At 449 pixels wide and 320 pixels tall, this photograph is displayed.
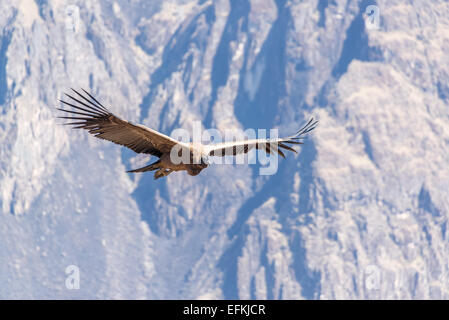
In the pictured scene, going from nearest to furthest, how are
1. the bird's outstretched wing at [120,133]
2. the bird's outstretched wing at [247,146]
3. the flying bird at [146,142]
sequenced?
the flying bird at [146,142], the bird's outstretched wing at [120,133], the bird's outstretched wing at [247,146]

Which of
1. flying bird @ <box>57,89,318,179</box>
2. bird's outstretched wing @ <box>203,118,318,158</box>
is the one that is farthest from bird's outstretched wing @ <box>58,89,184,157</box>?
bird's outstretched wing @ <box>203,118,318,158</box>

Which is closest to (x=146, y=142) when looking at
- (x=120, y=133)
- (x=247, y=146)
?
(x=120, y=133)

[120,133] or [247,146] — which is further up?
[120,133]

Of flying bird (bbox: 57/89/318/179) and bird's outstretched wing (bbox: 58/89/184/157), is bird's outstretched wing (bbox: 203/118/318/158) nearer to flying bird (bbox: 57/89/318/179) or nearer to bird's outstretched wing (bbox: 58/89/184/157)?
flying bird (bbox: 57/89/318/179)

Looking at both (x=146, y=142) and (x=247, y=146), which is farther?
(x=247, y=146)

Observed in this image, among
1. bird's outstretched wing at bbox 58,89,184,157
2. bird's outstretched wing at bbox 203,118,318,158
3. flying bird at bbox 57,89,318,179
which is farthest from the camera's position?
bird's outstretched wing at bbox 203,118,318,158

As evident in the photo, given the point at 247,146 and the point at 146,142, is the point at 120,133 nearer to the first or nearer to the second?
the point at 146,142

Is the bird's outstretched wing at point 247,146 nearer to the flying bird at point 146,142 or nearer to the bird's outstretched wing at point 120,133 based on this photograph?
the flying bird at point 146,142

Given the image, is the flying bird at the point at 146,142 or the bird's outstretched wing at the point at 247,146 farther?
the bird's outstretched wing at the point at 247,146

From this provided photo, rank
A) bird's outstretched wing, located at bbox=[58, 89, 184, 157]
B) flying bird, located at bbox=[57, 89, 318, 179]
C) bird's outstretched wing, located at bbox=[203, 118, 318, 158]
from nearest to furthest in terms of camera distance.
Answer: flying bird, located at bbox=[57, 89, 318, 179]
bird's outstretched wing, located at bbox=[58, 89, 184, 157]
bird's outstretched wing, located at bbox=[203, 118, 318, 158]

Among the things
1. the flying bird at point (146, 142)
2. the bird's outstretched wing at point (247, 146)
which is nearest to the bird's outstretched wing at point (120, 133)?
the flying bird at point (146, 142)

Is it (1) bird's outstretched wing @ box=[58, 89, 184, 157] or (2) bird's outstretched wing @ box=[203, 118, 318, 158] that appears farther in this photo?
(2) bird's outstretched wing @ box=[203, 118, 318, 158]
